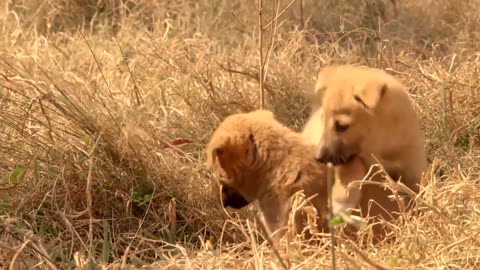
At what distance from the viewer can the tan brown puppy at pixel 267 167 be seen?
450cm

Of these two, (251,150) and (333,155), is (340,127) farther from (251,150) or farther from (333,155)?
(251,150)

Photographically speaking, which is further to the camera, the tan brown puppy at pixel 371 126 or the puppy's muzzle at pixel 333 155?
the tan brown puppy at pixel 371 126

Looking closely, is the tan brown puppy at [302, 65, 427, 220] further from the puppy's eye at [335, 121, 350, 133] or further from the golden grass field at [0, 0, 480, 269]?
the golden grass field at [0, 0, 480, 269]

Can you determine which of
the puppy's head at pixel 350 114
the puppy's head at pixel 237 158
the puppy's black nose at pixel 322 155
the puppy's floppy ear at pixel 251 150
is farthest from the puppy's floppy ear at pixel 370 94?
the puppy's floppy ear at pixel 251 150

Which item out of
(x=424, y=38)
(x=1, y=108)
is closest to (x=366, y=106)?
(x=1, y=108)

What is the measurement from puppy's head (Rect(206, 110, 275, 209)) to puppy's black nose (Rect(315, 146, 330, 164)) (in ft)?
0.86

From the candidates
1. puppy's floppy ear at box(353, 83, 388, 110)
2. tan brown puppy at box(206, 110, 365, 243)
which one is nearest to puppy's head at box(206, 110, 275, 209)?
tan brown puppy at box(206, 110, 365, 243)

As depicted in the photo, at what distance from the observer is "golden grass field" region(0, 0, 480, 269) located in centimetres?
435

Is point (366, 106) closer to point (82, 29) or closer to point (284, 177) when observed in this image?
point (284, 177)

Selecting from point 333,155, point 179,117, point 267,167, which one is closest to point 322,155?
point 333,155

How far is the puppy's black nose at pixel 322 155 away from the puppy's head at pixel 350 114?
0.03 m

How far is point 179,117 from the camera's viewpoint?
6043 millimetres

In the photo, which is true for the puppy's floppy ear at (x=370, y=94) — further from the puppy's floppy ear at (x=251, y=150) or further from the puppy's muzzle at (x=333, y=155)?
the puppy's floppy ear at (x=251, y=150)

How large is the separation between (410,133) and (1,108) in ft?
6.97
